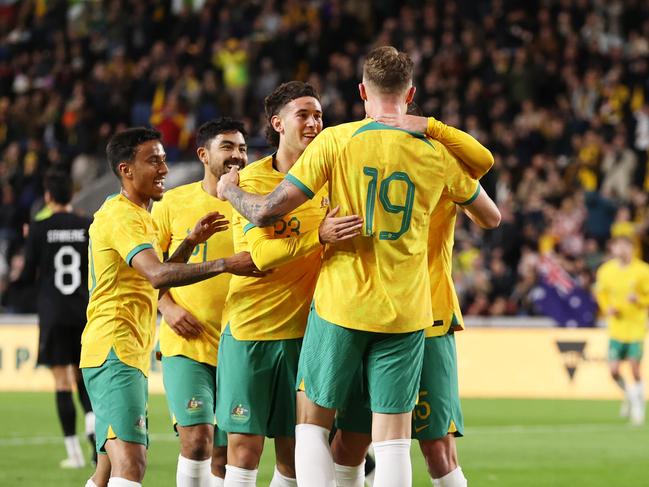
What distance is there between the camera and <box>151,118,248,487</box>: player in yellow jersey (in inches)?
285

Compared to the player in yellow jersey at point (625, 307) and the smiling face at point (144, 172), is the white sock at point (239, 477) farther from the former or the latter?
the player in yellow jersey at point (625, 307)

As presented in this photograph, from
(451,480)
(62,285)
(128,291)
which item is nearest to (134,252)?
(128,291)

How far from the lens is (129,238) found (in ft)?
21.8

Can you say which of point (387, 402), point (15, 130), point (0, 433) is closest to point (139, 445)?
point (387, 402)

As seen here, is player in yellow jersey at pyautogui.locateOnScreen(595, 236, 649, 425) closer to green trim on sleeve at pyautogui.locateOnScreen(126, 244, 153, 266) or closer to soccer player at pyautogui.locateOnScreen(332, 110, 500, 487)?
soccer player at pyautogui.locateOnScreen(332, 110, 500, 487)

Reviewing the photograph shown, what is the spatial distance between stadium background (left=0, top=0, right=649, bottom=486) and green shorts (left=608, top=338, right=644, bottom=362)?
750 mm

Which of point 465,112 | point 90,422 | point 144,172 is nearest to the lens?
point 144,172

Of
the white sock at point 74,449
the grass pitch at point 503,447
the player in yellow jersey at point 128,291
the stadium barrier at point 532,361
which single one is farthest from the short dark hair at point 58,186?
the stadium barrier at point 532,361

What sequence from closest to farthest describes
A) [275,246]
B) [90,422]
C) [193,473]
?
[275,246], [193,473], [90,422]

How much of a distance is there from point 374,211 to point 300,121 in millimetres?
1021

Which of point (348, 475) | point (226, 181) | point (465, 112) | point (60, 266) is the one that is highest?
point (465, 112)

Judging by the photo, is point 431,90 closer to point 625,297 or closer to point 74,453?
point 625,297

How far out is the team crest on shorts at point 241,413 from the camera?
261 inches

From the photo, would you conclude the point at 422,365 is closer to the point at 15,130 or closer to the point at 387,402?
the point at 387,402
